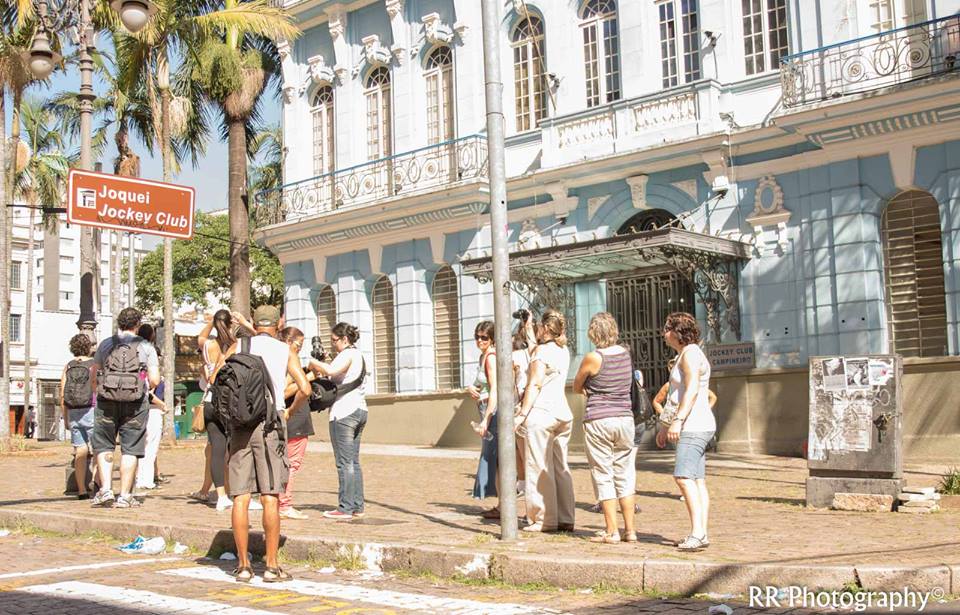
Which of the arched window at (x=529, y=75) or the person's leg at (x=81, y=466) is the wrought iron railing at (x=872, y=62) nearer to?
the arched window at (x=529, y=75)

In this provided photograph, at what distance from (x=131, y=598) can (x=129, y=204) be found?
15.9 ft

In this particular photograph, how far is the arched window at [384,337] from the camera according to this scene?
23078 millimetres

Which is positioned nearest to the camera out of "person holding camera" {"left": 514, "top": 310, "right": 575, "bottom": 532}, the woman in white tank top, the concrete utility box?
the woman in white tank top

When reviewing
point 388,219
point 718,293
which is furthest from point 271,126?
point 718,293

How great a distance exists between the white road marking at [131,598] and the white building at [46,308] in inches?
1515

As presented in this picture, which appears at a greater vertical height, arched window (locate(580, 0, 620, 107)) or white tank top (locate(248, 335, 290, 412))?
arched window (locate(580, 0, 620, 107))

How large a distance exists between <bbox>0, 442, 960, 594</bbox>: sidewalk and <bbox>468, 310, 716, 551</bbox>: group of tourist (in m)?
0.31

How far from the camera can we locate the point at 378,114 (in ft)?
77.0

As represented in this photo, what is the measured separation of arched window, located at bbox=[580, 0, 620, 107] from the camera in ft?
63.8

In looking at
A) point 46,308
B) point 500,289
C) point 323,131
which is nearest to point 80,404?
point 500,289

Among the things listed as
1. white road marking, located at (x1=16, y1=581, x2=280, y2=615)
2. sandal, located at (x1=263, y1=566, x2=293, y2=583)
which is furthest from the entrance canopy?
white road marking, located at (x1=16, y1=581, x2=280, y2=615)

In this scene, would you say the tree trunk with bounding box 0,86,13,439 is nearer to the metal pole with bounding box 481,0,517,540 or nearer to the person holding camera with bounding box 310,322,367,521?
the person holding camera with bounding box 310,322,367,521

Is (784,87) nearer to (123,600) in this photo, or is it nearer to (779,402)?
(779,402)

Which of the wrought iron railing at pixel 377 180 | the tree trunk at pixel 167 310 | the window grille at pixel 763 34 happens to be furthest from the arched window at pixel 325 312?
the window grille at pixel 763 34
